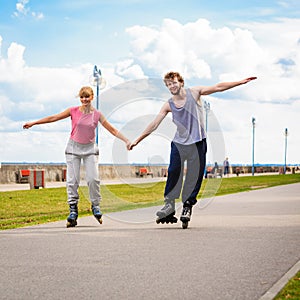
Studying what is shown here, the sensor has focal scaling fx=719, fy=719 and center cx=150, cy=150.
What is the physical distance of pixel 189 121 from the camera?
33.4 ft

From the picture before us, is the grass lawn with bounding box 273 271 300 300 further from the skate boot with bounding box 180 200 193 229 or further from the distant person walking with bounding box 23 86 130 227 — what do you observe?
the distant person walking with bounding box 23 86 130 227

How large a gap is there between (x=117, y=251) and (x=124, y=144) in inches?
137

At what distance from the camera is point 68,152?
10609mm

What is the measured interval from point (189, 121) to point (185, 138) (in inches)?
12.4

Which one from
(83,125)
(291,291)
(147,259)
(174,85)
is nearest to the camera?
(291,291)

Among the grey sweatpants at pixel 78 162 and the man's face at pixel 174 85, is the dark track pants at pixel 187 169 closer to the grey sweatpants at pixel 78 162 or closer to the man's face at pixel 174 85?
the man's face at pixel 174 85

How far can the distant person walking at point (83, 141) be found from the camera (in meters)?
10.4

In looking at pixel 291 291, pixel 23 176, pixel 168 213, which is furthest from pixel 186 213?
pixel 23 176

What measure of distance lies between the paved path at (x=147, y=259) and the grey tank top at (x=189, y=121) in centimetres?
132

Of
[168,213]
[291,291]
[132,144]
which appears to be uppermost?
[132,144]

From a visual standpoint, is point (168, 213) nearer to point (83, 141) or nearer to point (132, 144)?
point (132, 144)

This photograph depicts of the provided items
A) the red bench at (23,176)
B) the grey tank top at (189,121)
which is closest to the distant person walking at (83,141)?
the grey tank top at (189,121)

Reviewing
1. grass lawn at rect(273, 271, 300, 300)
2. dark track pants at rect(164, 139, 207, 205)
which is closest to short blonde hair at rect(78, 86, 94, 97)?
dark track pants at rect(164, 139, 207, 205)

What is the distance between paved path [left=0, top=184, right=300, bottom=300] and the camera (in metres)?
5.67
